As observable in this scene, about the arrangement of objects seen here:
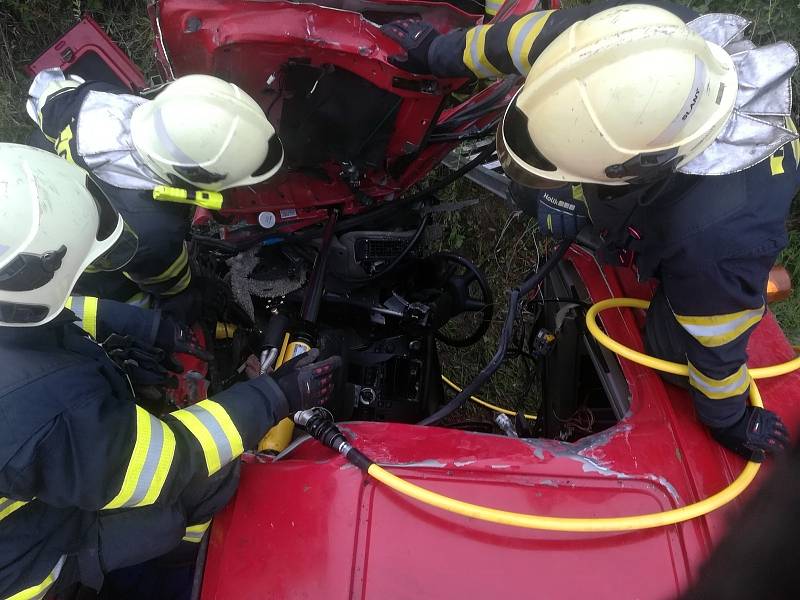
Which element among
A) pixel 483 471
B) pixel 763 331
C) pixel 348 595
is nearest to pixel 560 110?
pixel 483 471

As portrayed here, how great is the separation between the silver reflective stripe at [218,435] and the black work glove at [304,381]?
0.82ft

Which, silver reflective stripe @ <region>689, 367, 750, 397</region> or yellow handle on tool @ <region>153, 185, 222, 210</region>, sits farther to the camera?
yellow handle on tool @ <region>153, 185, 222, 210</region>

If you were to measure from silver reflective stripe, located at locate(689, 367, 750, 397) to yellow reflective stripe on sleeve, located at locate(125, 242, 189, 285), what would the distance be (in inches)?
73.6

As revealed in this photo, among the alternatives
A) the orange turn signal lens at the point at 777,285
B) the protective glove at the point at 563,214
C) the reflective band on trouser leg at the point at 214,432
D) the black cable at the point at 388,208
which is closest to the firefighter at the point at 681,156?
the protective glove at the point at 563,214

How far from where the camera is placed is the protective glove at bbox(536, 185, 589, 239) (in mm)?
2057

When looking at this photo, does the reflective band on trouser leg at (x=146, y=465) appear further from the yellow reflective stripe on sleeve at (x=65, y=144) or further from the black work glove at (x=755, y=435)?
the black work glove at (x=755, y=435)

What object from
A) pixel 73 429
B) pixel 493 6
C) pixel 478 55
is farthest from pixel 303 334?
A: pixel 493 6

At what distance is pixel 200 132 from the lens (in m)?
1.86

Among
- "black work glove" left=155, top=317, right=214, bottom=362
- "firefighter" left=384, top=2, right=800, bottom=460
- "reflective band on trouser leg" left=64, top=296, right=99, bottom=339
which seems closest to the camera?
"firefighter" left=384, top=2, right=800, bottom=460

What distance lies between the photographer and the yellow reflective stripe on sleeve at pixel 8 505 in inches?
51.4

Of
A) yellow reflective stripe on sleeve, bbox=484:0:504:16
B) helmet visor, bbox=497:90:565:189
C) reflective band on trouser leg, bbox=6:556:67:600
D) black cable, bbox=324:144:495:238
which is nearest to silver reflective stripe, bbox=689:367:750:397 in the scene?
helmet visor, bbox=497:90:565:189

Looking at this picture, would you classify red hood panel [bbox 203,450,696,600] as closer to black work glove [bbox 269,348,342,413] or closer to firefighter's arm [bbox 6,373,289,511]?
firefighter's arm [bbox 6,373,289,511]

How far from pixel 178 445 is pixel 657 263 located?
142 centimetres

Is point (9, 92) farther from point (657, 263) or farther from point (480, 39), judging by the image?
point (657, 263)
